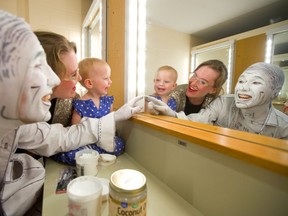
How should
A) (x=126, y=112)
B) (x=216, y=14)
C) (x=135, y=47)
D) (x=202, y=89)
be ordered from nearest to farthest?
(x=126, y=112) → (x=135, y=47) → (x=202, y=89) → (x=216, y=14)

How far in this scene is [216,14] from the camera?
1409 mm

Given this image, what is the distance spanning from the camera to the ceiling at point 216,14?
123cm

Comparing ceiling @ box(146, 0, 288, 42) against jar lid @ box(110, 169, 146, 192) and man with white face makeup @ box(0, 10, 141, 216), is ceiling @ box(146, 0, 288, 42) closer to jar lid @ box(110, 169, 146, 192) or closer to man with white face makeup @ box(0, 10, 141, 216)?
man with white face makeup @ box(0, 10, 141, 216)

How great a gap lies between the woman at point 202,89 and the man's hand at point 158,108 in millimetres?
318

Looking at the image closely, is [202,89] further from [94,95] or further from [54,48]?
[54,48]

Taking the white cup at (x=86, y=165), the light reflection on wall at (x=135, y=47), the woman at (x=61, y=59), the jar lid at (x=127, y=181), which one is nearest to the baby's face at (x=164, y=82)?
the light reflection on wall at (x=135, y=47)

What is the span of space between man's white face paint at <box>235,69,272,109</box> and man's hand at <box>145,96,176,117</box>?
0.95 ft

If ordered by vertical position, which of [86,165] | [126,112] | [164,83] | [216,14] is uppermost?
[216,14]

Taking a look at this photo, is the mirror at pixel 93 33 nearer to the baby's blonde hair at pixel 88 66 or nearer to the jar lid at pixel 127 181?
the baby's blonde hair at pixel 88 66

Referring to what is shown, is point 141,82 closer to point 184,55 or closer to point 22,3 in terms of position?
point 184,55

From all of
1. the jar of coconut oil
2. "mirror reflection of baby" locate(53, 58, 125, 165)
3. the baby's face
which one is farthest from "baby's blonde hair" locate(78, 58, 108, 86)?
the jar of coconut oil

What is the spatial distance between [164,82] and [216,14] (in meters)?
0.83

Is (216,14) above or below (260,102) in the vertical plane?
above

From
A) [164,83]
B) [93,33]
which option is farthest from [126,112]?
[93,33]
